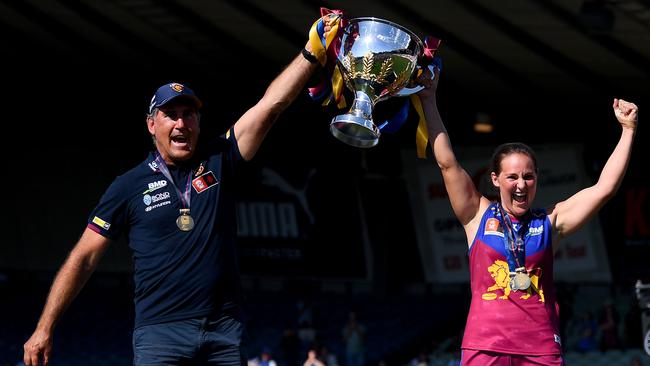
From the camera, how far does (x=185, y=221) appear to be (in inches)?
173

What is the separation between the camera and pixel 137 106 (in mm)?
19047

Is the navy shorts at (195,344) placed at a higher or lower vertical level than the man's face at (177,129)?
lower

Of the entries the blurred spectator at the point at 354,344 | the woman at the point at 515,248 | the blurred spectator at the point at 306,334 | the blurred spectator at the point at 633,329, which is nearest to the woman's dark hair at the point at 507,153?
the woman at the point at 515,248

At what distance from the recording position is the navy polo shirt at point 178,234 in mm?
4375

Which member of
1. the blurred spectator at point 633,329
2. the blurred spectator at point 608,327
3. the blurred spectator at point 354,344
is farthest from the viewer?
the blurred spectator at point 354,344

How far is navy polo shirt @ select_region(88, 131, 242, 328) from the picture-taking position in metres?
4.38

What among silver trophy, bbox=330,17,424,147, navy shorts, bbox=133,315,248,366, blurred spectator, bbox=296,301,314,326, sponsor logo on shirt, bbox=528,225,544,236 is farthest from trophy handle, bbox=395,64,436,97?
blurred spectator, bbox=296,301,314,326

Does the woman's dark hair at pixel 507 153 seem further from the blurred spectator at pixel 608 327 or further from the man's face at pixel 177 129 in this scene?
the blurred spectator at pixel 608 327

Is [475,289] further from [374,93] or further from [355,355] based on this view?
[355,355]

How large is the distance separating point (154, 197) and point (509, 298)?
53.1 inches

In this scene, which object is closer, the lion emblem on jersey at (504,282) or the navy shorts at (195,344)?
the navy shorts at (195,344)

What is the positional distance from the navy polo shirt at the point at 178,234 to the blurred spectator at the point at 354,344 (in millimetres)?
12931

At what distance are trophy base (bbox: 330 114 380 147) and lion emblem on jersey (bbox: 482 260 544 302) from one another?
66 centimetres

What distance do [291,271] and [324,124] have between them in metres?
2.42
